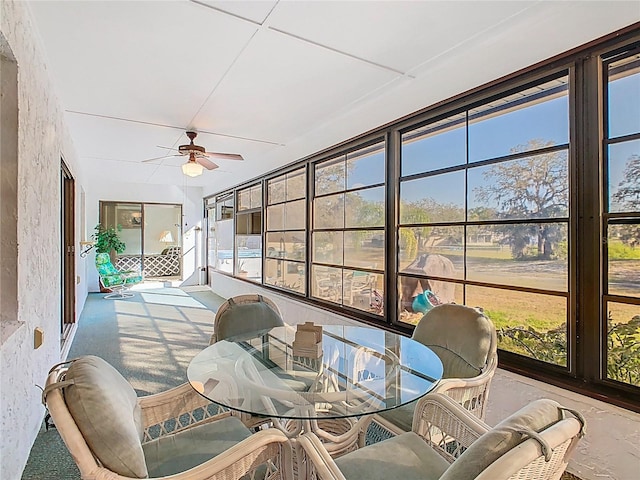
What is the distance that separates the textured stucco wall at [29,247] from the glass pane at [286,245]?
8.85 ft

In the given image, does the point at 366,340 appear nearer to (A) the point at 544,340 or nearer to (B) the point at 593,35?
(A) the point at 544,340

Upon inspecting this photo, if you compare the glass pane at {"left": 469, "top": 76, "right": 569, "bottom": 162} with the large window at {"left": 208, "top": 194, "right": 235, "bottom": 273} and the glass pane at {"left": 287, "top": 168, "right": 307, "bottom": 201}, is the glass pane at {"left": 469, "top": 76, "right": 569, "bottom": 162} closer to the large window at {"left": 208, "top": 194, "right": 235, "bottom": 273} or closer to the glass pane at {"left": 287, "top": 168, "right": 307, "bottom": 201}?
the glass pane at {"left": 287, "top": 168, "right": 307, "bottom": 201}

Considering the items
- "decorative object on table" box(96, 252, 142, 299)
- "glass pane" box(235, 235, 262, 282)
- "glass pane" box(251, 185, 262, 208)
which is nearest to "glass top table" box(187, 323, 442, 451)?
"glass pane" box(235, 235, 262, 282)

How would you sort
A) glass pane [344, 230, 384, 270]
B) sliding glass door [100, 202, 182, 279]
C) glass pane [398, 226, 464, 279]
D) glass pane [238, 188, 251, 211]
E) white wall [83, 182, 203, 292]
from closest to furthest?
glass pane [398, 226, 464, 279] → glass pane [344, 230, 384, 270] → glass pane [238, 188, 251, 211] → white wall [83, 182, 203, 292] → sliding glass door [100, 202, 182, 279]

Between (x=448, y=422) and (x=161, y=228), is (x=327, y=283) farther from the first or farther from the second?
(x=161, y=228)

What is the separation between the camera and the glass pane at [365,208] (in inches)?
136

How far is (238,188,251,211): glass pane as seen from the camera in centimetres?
662

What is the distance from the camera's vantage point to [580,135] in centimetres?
195

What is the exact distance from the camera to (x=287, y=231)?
5238mm

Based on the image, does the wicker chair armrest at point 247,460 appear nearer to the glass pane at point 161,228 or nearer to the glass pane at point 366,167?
the glass pane at point 366,167

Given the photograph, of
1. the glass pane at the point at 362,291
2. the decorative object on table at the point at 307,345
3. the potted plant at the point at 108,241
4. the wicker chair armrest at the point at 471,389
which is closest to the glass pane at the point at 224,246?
the potted plant at the point at 108,241

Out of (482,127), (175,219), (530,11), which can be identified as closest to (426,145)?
(482,127)

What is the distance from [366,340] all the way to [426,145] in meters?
1.63

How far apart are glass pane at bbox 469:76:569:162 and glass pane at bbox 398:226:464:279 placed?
59 cm
